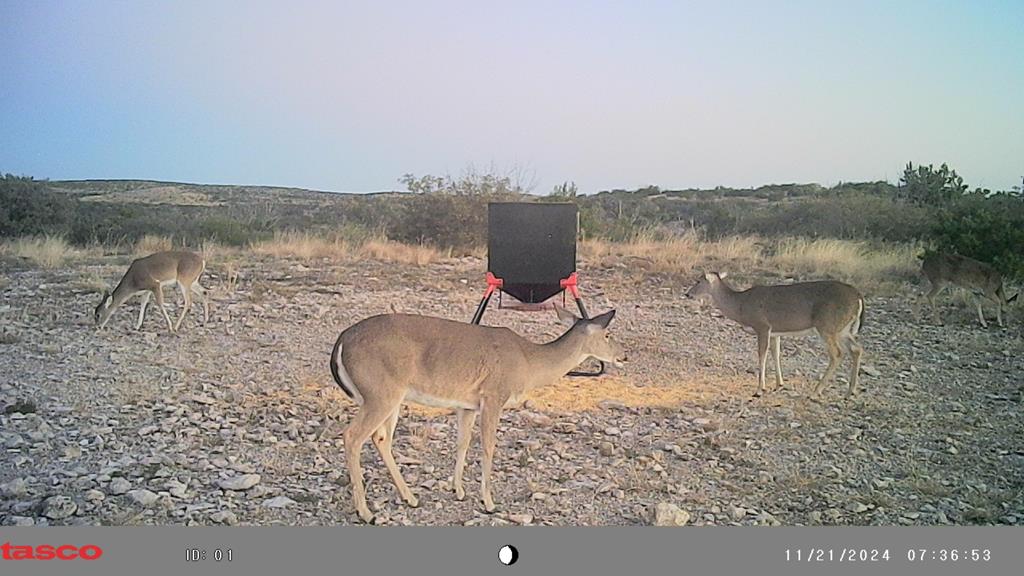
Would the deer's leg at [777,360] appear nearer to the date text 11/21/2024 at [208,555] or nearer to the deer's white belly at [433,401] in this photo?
the deer's white belly at [433,401]

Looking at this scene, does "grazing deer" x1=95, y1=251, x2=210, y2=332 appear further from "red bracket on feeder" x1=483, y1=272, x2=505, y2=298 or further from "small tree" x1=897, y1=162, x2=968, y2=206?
"small tree" x1=897, y1=162, x2=968, y2=206

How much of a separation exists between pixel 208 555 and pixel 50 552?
1.40 feet

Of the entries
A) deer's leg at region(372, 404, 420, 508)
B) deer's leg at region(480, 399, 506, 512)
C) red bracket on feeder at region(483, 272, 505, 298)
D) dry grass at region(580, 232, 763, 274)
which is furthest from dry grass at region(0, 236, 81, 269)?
deer's leg at region(480, 399, 506, 512)

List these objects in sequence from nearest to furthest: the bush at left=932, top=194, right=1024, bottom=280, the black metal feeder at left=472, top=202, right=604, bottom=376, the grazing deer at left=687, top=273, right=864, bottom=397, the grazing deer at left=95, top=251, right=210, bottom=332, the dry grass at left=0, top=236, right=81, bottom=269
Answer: the black metal feeder at left=472, top=202, right=604, bottom=376 → the grazing deer at left=687, top=273, right=864, bottom=397 → the grazing deer at left=95, top=251, right=210, bottom=332 → the bush at left=932, top=194, right=1024, bottom=280 → the dry grass at left=0, top=236, right=81, bottom=269

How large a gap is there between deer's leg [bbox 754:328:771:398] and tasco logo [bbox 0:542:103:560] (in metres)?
3.85

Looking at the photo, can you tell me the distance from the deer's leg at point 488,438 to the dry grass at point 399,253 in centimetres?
582

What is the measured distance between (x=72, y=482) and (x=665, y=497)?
2191 millimetres

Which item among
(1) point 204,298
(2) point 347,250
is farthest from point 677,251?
(1) point 204,298

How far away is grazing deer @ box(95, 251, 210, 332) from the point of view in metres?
7.71

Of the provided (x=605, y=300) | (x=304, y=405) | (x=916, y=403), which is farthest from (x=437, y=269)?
(x=916, y=403)

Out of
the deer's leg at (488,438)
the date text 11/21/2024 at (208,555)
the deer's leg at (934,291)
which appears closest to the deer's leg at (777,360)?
the deer's leg at (488,438)

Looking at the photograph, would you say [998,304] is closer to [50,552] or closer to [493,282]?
[493,282]

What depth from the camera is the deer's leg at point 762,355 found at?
5.50 metres

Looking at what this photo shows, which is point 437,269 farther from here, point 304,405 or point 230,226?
point 304,405
